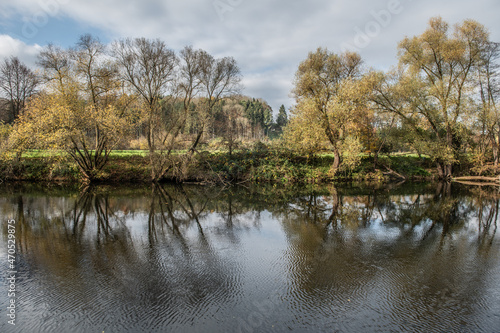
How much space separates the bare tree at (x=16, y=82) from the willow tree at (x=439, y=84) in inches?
1458

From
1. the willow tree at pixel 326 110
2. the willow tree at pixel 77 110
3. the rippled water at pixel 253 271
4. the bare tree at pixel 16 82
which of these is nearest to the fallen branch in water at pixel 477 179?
the willow tree at pixel 326 110

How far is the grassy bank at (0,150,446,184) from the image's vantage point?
78.5ft

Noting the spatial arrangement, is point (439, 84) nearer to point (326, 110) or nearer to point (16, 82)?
point (326, 110)

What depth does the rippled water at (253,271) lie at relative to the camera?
169 inches

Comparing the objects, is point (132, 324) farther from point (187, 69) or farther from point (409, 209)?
point (187, 69)

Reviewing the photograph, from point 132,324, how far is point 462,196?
19147mm

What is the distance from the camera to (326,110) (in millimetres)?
23531

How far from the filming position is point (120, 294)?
199 inches

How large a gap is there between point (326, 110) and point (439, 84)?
1039 cm
